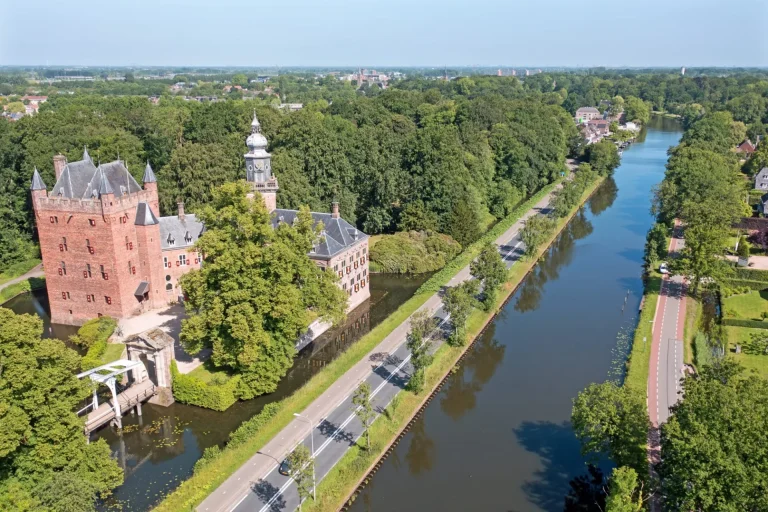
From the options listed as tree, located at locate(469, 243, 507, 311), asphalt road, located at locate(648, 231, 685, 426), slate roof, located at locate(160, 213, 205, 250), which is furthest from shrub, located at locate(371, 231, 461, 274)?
asphalt road, located at locate(648, 231, 685, 426)

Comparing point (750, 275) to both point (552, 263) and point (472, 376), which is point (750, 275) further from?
point (472, 376)

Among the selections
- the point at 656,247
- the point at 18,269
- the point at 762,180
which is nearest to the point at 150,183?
the point at 18,269

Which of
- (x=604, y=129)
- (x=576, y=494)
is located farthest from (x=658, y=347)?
(x=604, y=129)

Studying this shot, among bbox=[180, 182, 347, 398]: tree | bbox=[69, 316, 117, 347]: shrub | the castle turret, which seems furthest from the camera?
the castle turret

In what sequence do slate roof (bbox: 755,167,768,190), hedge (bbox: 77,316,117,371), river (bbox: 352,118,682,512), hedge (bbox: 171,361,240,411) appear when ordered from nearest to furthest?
river (bbox: 352,118,682,512)
hedge (bbox: 171,361,240,411)
hedge (bbox: 77,316,117,371)
slate roof (bbox: 755,167,768,190)

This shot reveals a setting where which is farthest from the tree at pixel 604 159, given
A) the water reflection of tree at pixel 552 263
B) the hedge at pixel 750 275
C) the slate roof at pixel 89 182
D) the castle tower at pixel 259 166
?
the slate roof at pixel 89 182

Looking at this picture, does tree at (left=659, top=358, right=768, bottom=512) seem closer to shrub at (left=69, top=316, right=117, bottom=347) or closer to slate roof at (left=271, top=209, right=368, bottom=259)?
slate roof at (left=271, top=209, right=368, bottom=259)
